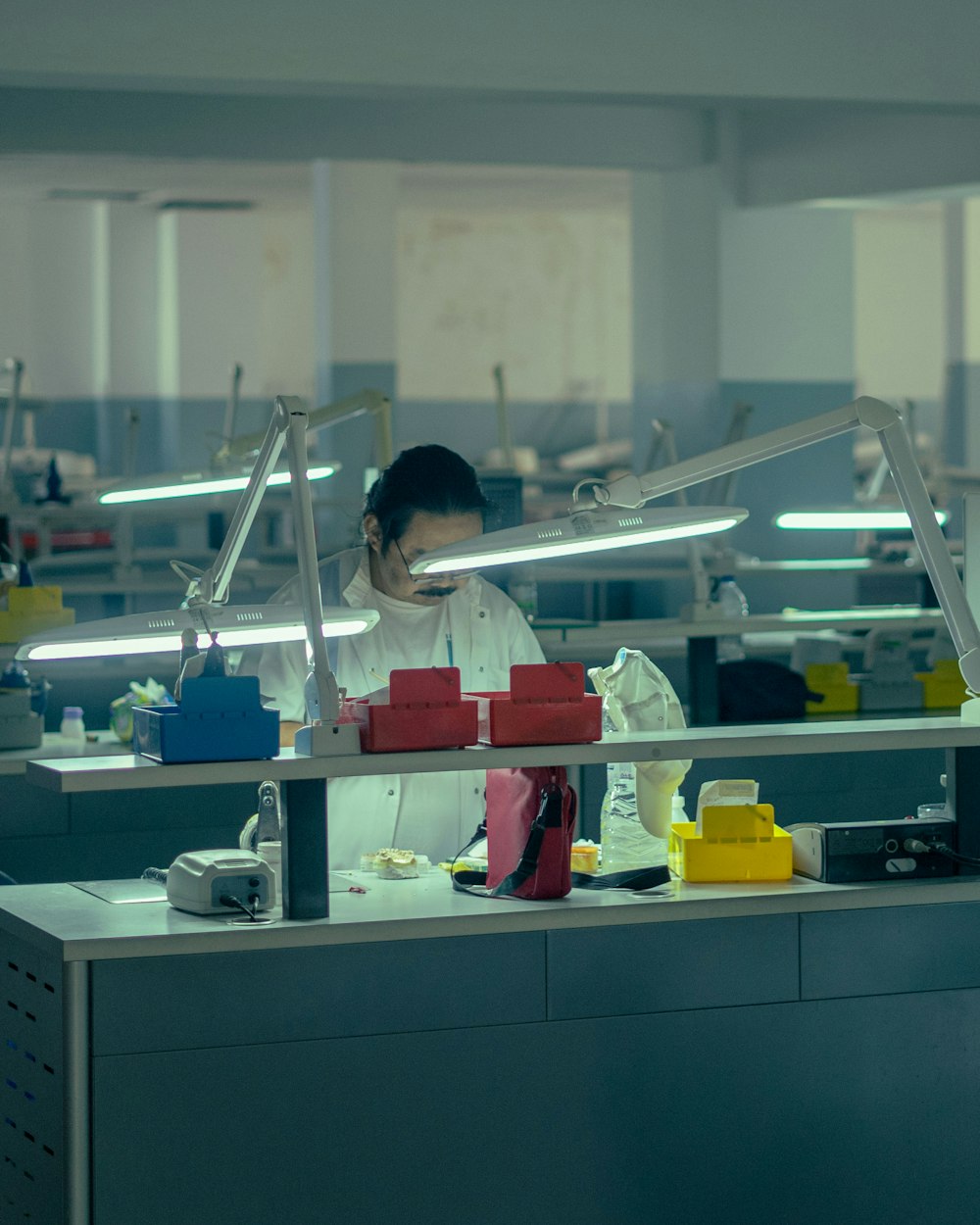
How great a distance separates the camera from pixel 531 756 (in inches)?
95.3

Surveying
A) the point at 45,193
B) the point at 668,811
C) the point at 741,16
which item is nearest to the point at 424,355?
the point at 45,193

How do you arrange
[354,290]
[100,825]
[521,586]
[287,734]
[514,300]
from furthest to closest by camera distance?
[514,300] < [354,290] < [521,586] < [100,825] < [287,734]

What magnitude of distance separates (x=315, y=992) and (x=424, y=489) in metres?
1.07

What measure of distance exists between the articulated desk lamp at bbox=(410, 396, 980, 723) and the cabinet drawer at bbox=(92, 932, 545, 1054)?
0.56 m

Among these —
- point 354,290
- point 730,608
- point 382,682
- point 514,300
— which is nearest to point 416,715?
point 382,682

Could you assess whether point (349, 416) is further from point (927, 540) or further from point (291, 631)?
point (927, 540)

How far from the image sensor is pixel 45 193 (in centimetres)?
1123

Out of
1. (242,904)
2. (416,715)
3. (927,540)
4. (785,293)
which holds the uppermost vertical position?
(785,293)

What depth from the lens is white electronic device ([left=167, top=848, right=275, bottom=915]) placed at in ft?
7.83

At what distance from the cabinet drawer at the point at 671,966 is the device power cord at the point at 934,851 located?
0.79 ft

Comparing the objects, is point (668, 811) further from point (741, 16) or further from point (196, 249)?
point (196, 249)

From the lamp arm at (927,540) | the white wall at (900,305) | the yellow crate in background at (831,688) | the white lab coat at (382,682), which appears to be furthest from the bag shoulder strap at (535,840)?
the white wall at (900,305)

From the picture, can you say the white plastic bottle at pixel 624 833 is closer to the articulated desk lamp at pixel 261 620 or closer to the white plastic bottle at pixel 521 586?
the articulated desk lamp at pixel 261 620

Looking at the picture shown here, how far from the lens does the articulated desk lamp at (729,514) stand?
2428 mm
